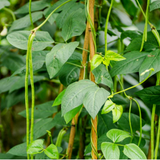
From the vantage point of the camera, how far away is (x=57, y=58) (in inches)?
16.4

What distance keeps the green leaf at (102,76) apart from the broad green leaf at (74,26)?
95 mm

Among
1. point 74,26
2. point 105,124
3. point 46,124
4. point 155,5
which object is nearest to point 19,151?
point 46,124

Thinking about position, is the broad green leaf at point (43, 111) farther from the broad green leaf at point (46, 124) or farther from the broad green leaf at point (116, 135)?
the broad green leaf at point (116, 135)

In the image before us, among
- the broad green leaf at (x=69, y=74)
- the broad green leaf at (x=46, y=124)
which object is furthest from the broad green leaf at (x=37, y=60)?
the broad green leaf at (x=46, y=124)

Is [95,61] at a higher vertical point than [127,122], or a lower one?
higher

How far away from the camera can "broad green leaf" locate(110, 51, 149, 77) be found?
0.48 metres

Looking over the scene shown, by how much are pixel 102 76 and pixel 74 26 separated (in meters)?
0.14

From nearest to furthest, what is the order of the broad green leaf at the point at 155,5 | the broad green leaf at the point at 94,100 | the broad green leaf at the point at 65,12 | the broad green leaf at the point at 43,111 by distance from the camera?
1. the broad green leaf at the point at 94,100
2. the broad green leaf at the point at 155,5
3. the broad green leaf at the point at 65,12
4. the broad green leaf at the point at 43,111

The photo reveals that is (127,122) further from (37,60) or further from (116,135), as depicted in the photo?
(37,60)

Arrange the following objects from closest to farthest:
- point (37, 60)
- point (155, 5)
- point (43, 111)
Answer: point (155, 5), point (37, 60), point (43, 111)

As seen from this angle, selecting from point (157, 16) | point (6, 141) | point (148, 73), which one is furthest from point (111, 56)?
point (157, 16)

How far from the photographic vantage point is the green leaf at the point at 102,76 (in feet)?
1.39

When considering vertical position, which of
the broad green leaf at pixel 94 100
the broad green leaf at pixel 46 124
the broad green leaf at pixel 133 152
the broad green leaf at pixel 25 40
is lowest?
the broad green leaf at pixel 46 124

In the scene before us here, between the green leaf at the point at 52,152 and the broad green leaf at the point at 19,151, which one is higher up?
the green leaf at the point at 52,152
